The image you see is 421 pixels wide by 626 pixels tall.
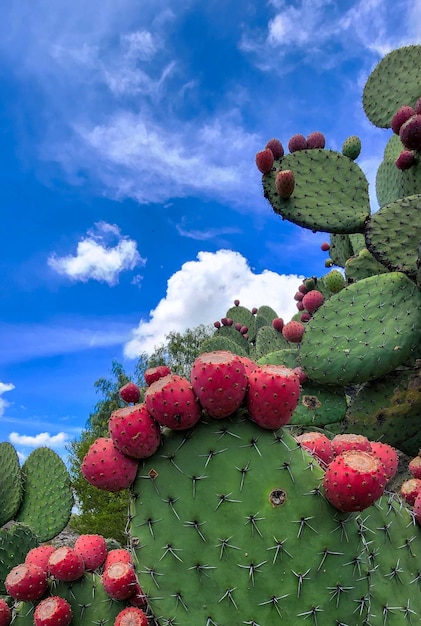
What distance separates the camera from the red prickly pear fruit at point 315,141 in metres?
4.06

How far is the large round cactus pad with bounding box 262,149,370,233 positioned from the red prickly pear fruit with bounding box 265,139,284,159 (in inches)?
2.0

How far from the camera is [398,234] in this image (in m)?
3.42

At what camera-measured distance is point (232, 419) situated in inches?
55.2

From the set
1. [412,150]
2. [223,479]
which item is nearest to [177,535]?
[223,479]

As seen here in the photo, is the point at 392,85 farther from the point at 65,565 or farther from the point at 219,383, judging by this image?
the point at 65,565

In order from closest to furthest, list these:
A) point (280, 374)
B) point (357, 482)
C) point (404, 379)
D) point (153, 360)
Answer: point (357, 482) → point (280, 374) → point (404, 379) → point (153, 360)

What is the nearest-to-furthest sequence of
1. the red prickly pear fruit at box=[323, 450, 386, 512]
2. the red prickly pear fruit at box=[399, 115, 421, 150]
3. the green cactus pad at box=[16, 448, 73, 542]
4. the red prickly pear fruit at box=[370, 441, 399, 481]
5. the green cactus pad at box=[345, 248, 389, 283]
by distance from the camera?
the red prickly pear fruit at box=[323, 450, 386, 512] → the red prickly pear fruit at box=[370, 441, 399, 481] → the red prickly pear fruit at box=[399, 115, 421, 150] → the green cactus pad at box=[16, 448, 73, 542] → the green cactus pad at box=[345, 248, 389, 283]

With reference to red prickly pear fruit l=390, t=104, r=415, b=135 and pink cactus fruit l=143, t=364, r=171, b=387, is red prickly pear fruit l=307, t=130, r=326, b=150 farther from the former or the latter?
pink cactus fruit l=143, t=364, r=171, b=387

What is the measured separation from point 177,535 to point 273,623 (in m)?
0.32

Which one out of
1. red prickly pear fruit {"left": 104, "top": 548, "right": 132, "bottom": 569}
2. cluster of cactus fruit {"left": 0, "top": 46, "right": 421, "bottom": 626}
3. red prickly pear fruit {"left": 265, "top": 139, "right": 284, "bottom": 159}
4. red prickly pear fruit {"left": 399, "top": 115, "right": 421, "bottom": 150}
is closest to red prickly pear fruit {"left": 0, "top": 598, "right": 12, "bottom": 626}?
cluster of cactus fruit {"left": 0, "top": 46, "right": 421, "bottom": 626}

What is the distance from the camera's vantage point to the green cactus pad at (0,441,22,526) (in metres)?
4.16

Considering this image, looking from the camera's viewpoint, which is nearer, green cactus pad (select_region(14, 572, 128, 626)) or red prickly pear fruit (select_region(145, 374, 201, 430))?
red prickly pear fruit (select_region(145, 374, 201, 430))

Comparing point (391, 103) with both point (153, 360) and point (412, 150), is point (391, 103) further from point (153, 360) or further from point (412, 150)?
point (153, 360)

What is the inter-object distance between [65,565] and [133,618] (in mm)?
327
